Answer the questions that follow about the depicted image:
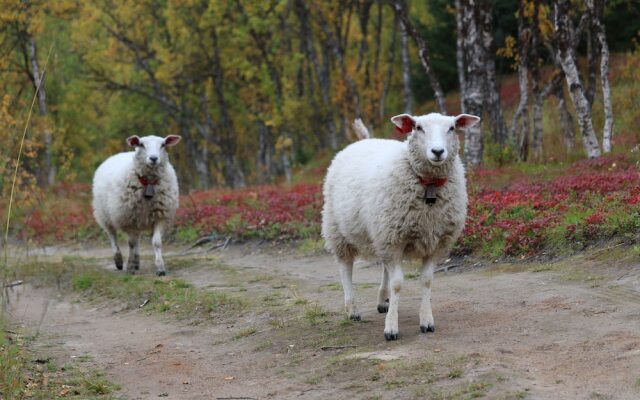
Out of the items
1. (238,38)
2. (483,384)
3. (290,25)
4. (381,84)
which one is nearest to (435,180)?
(483,384)

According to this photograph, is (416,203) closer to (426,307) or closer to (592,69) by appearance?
(426,307)

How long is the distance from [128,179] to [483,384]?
9230mm

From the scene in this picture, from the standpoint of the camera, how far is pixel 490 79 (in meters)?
21.2

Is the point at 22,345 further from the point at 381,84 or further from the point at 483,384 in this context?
the point at 381,84

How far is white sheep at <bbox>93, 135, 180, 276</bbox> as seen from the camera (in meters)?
13.4

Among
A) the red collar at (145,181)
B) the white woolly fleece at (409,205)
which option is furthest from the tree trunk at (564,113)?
the white woolly fleece at (409,205)

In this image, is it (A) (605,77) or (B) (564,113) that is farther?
(B) (564,113)

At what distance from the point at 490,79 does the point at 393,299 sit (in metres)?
14.7

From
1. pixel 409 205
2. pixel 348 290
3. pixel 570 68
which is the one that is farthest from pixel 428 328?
pixel 570 68

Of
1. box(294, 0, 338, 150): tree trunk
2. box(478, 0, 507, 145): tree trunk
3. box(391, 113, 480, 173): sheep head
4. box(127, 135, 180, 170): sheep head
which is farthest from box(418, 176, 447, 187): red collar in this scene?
box(294, 0, 338, 150): tree trunk

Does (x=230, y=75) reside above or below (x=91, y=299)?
above

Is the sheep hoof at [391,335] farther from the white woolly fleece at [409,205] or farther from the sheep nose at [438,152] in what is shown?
the sheep nose at [438,152]

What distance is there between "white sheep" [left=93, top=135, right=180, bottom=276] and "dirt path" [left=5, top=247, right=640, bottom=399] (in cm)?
267

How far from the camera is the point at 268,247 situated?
15344 mm
